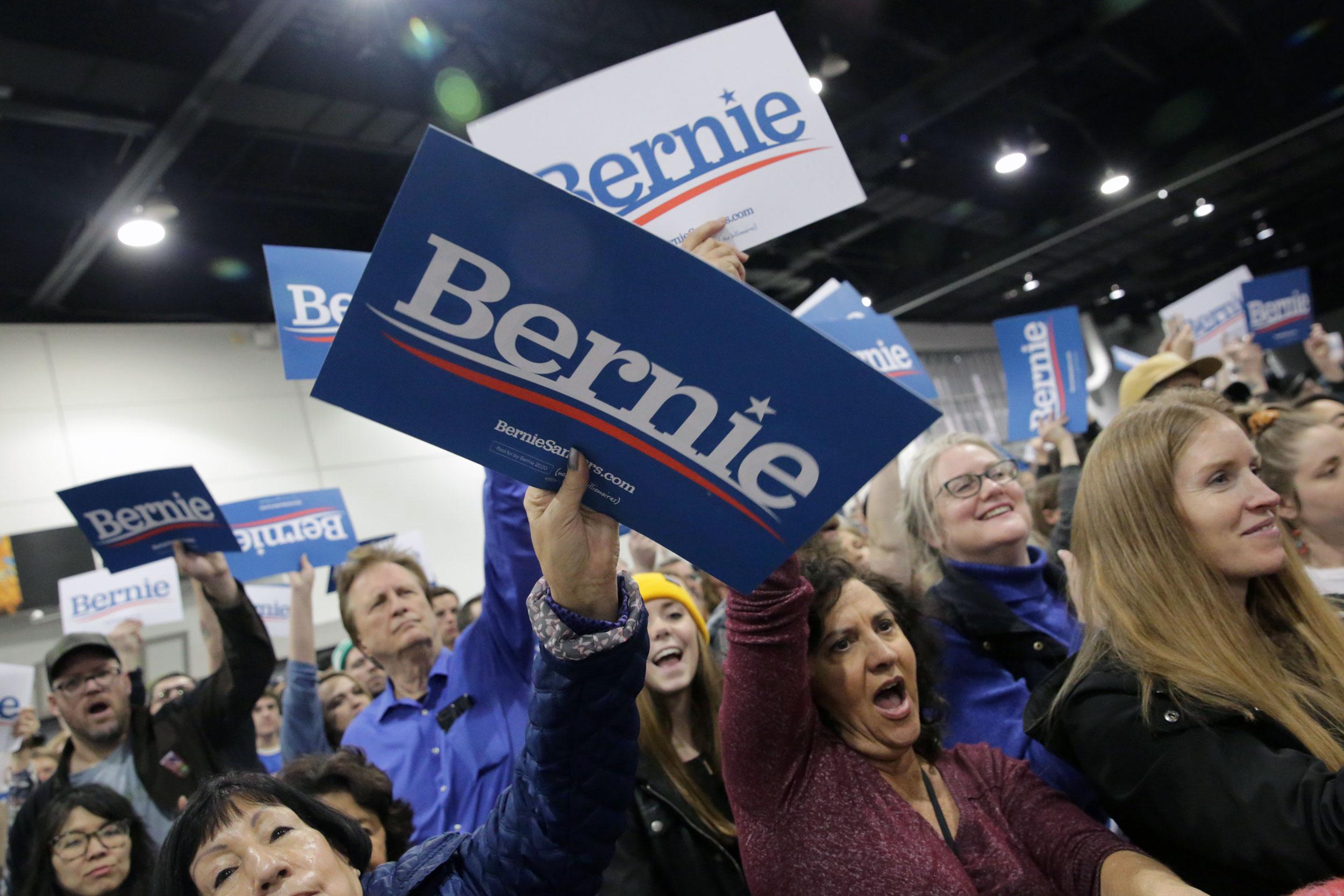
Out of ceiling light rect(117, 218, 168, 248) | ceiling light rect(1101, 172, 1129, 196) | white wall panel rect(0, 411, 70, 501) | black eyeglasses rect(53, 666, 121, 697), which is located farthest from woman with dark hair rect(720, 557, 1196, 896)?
ceiling light rect(1101, 172, 1129, 196)

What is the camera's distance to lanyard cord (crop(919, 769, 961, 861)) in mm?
1473

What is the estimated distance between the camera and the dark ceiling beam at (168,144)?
15.6 ft

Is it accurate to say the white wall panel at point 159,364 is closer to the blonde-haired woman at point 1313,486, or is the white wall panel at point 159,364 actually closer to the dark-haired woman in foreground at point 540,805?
the dark-haired woman in foreground at point 540,805

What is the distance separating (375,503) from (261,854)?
7.54 metres

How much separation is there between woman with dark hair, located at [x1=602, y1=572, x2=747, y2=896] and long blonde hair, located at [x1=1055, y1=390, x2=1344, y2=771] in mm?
750

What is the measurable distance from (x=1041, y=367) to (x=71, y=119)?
17.5ft

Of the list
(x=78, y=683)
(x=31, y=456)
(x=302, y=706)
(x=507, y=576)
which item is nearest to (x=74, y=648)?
(x=78, y=683)

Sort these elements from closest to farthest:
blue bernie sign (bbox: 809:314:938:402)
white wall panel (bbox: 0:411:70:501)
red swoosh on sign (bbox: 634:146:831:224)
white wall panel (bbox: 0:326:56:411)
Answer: red swoosh on sign (bbox: 634:146:831:224)
blue bernie sign (bbox: 809:314:938:402)
white wall panel (bbox: 0:411:70:501)
white wall panel (bbox: 0:326:56:411)

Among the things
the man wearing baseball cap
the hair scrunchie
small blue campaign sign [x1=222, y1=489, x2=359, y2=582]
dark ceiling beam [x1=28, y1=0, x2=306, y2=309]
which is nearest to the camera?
the hair scrunchie

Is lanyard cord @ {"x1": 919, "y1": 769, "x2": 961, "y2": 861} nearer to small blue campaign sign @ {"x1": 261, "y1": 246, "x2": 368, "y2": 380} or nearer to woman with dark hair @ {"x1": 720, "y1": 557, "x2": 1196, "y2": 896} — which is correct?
woman with dark hair @ {"x1": 720, "y1": 557, "x2": 1196, "y2": 896}

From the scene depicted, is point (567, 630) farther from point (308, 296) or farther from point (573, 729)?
point (308, 296)

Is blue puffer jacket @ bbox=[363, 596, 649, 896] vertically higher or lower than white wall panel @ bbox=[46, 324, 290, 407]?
lower

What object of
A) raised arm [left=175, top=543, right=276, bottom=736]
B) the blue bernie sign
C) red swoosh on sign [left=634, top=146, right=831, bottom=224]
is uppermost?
the blue bernie sign

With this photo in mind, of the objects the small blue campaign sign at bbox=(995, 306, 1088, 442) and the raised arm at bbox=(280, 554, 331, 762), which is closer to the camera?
the raised arm at bbox=(280, 554, 331, 762)
